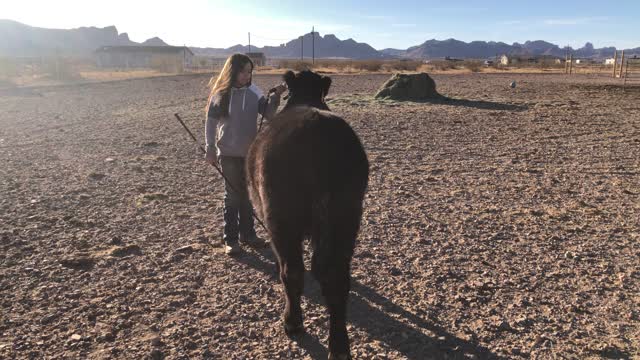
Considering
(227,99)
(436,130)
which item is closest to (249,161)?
(227,99)

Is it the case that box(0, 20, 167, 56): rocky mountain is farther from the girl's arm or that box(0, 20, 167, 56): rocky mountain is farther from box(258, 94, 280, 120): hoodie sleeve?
box(258, 94, 280, 120): hoodie sleeve

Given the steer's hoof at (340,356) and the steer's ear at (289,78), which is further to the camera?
the steer's ear at (289,78)

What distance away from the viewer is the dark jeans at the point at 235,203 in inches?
183

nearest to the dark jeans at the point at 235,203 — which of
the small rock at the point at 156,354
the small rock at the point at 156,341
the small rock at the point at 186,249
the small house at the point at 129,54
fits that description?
the small rock at the point at 186,249

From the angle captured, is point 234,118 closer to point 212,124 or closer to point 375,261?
point 212,124

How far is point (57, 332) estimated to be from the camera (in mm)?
3371

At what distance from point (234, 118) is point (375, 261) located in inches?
72.9

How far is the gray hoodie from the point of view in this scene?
4.47m

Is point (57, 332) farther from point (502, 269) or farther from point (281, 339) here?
point (502, 269)

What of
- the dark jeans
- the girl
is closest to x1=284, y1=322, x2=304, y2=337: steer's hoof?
the girl

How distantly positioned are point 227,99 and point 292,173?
5.80 ft

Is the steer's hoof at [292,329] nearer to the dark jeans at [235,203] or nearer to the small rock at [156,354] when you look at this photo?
the small rock at [156,354]

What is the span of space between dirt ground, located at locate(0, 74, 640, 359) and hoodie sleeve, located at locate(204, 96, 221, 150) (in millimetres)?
1101

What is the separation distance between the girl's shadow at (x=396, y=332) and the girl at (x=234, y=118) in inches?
50.2
